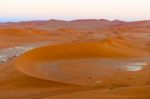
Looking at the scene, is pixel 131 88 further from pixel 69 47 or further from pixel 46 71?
pixel 69 47

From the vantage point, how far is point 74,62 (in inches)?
534

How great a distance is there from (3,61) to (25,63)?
2.04 m

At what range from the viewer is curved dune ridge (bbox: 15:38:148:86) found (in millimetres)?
10598

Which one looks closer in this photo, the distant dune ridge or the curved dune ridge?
the distant dune ridge

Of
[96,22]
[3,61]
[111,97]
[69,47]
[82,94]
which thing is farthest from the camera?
[96,22]

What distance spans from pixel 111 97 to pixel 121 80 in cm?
285

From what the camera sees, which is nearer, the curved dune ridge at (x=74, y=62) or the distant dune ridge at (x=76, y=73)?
the distant dune ridge at (x=76, y=73)

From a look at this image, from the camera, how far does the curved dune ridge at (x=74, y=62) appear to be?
10.6 meters

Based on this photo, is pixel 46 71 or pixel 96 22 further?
pixel 96 22

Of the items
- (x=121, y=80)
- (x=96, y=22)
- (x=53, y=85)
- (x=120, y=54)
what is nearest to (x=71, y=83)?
(x=53, y=85)

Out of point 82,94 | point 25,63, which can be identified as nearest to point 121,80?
point 82,94

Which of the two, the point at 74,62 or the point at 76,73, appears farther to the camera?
the point at 74,62

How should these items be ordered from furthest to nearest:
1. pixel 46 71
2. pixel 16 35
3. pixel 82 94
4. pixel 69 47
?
pixel 16 35, pixel 69 47, pixel 46 71, pixel 82 94

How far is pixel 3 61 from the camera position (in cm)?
1449
